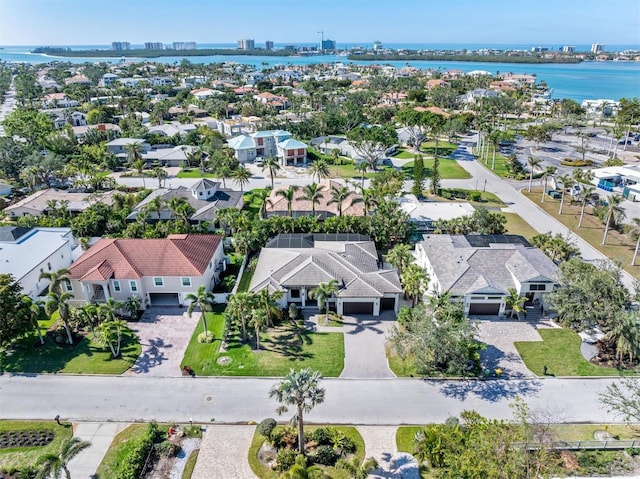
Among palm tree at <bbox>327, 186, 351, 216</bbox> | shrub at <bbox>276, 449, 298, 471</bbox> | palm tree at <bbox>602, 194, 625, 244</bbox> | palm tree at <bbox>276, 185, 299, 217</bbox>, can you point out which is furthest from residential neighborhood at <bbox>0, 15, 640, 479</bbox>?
palm tree at <bbox>276, 185, 299, 217</bbox>

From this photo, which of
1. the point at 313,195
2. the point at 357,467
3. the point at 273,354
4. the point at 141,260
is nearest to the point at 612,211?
the point at 313,195

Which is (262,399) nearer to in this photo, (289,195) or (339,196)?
(289,195)

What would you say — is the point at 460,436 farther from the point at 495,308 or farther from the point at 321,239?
the point at 321,239

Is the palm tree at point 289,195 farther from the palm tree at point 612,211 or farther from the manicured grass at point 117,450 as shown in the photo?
the palm tree at point 612,211

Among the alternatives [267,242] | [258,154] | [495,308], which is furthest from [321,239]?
[258,154]

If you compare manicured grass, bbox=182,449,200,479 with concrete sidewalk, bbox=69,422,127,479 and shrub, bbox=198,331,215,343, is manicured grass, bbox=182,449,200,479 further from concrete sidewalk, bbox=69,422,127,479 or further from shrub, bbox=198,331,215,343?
shrub, bbox=198,331,215,343
